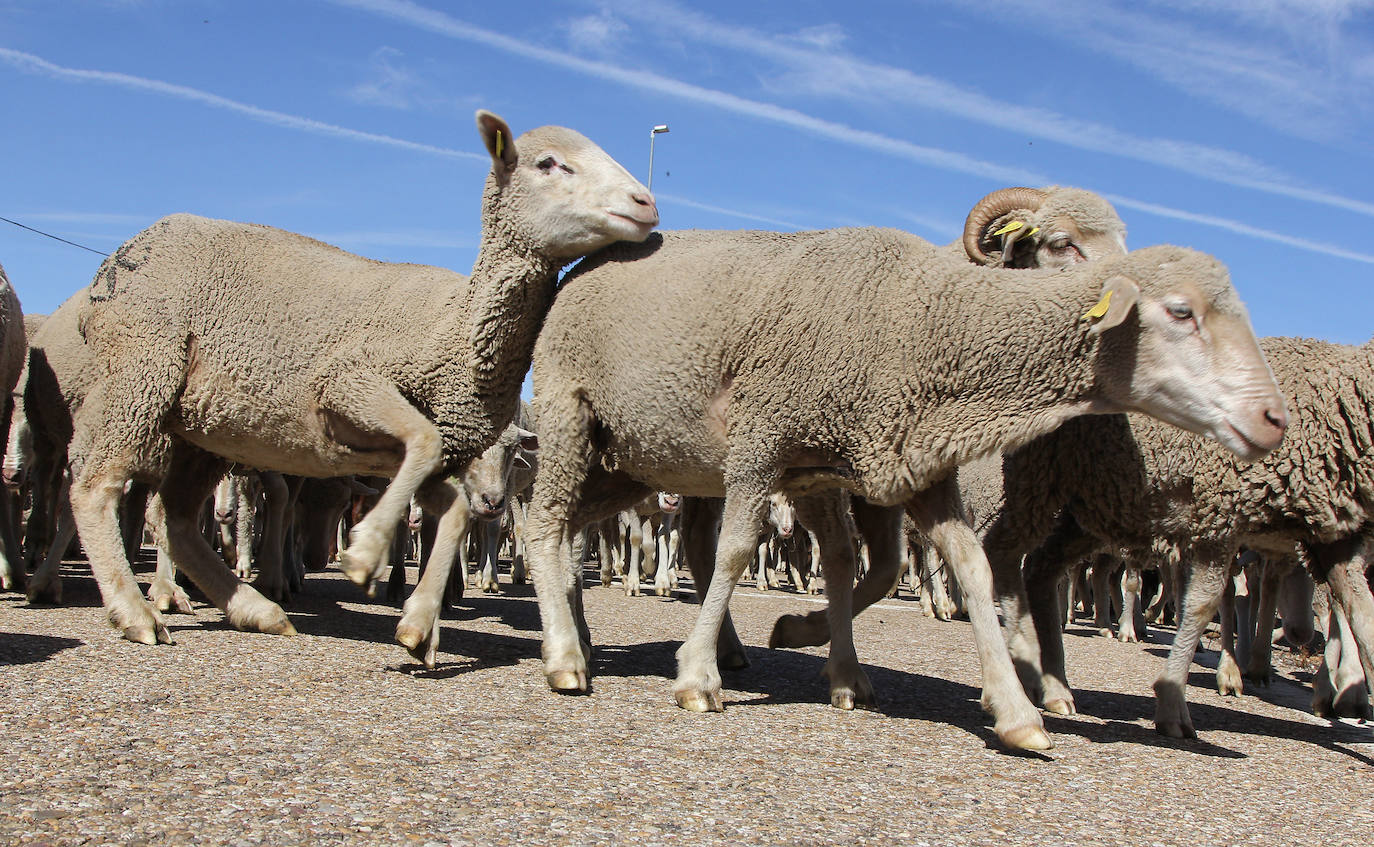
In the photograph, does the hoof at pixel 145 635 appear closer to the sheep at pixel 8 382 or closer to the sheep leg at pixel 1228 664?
the sheep at pixel 8 382

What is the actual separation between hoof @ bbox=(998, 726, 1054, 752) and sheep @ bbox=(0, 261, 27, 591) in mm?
6922

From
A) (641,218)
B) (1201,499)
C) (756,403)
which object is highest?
(641,218)

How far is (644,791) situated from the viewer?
3.67m

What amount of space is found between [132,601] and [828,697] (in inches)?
149

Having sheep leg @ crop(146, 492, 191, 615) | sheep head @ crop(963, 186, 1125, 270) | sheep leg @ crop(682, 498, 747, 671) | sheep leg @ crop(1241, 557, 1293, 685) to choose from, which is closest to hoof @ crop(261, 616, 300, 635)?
sheep leg @ crop(146, 492, 191, 615)

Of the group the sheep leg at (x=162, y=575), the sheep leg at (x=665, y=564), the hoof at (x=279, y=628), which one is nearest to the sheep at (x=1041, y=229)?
the hoof at (x=279, y=628)

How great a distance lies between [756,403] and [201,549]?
4079 mm

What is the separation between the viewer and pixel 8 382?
8.13m

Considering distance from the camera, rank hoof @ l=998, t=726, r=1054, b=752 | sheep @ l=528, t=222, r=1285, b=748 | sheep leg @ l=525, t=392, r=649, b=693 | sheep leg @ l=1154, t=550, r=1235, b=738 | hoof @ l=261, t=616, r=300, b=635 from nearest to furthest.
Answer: hoof @ l=998, t=726, r=1054, b=752, sheep @ l=528, t=222, r=1285, b=748, sheep leg @ l=1154, t=550, r=1235, b=738, sheep leg @ l=525, t=392, r=649, b=693, hoof @ l=261, t=616, r=300, b=635

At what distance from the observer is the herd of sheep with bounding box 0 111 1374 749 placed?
4938 millimetres

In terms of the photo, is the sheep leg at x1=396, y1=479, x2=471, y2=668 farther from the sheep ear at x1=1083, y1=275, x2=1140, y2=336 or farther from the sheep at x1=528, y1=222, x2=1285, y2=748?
the sheep ear at x1=1083, y1=275, x2=1140, y2=336

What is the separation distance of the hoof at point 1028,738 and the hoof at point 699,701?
130 centimetres

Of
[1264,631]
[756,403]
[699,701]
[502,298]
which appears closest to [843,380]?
[756,403]

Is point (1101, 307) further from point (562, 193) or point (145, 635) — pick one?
point (145, 635)
